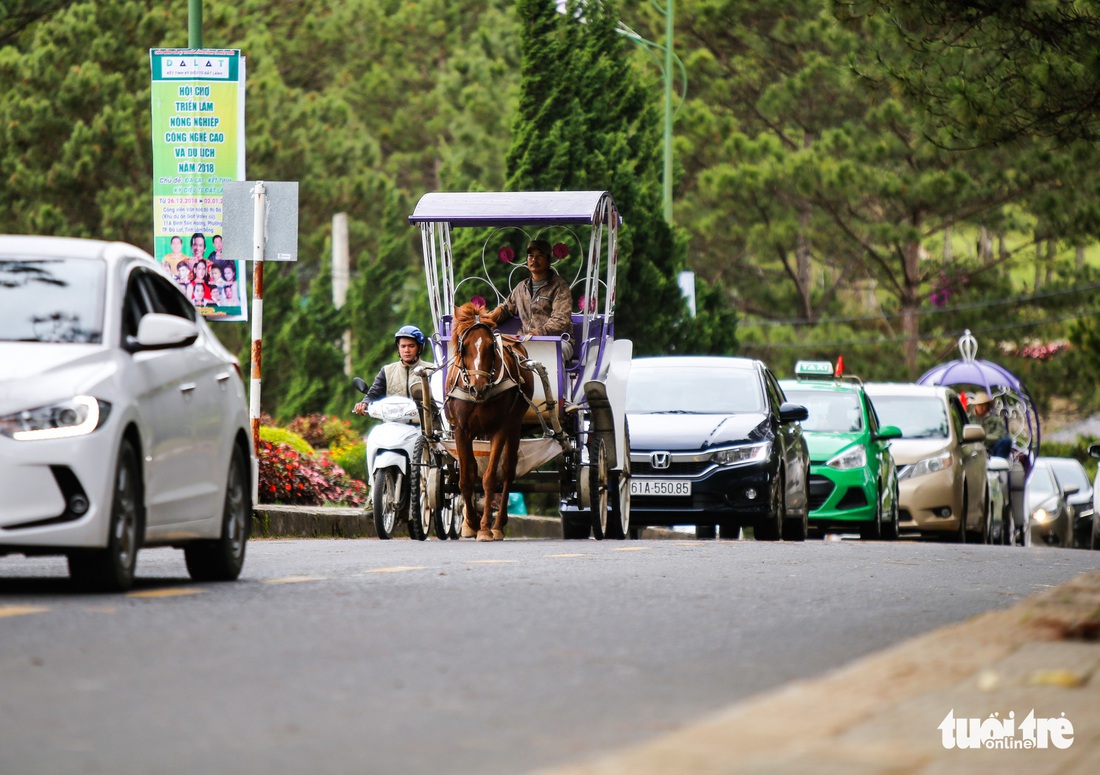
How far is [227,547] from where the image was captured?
11109mm

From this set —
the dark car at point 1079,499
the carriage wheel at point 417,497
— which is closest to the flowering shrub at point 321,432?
the carriage wheel at point 417,497

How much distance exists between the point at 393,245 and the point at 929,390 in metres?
21.1

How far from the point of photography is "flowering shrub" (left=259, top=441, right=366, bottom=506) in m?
21.0

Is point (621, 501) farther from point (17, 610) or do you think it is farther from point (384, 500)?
point (17, 610)

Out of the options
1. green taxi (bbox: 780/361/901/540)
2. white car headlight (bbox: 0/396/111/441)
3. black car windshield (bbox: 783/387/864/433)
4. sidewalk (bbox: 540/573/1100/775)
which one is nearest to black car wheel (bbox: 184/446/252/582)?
white car headlight (bbox: 0/396/111/441)

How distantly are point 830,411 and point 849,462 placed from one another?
4.20ft

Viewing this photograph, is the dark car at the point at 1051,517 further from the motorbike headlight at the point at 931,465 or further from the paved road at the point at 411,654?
the paved road at the point at 411,654

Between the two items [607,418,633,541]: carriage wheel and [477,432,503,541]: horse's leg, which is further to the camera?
[607,418,633,541]: carriage wheel

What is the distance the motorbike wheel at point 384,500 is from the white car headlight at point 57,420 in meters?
8.98

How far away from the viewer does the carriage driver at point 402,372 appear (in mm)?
19453

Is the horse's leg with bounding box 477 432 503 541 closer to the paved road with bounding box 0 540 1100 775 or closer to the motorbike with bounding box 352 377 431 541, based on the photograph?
the motorbike with bounding box 352 377 431 541

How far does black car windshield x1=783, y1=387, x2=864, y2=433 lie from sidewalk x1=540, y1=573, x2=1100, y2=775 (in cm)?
1597

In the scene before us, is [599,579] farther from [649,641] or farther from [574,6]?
[574,6]

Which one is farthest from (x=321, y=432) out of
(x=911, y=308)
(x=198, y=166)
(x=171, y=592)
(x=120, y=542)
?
(x=911, y=308)
